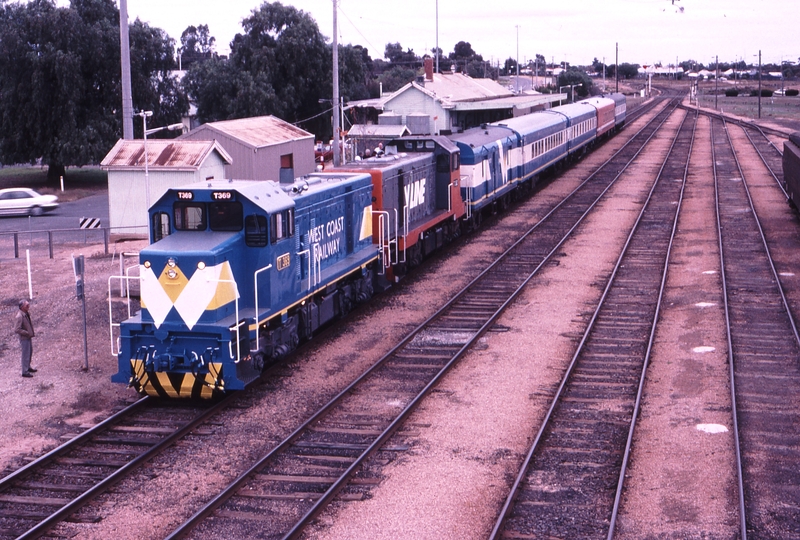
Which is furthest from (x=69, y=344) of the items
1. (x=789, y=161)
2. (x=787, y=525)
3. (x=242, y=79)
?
(x=242, y=79)

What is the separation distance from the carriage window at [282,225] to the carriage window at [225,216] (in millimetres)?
547

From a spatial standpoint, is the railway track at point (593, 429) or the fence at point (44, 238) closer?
the railway track at point (593, 429)

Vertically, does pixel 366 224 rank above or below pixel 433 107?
below

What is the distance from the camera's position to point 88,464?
464 inches

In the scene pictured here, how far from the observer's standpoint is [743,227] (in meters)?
31.4

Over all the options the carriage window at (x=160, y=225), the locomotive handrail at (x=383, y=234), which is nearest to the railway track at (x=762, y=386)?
the locomotive handrail at (x=383, y=234)

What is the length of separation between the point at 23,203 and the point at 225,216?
106 ft

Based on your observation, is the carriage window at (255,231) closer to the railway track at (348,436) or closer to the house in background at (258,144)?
the railway track at (348,436)

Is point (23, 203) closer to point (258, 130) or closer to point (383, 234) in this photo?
point (258, 130)

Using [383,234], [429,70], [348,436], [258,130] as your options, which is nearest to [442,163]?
[383,234]

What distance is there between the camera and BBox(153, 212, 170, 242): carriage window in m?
14.1

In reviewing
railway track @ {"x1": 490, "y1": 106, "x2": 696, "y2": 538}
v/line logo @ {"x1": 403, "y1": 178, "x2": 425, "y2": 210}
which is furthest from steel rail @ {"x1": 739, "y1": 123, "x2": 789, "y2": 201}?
railway track @ {"x1": 490, "y1": 106, "x2": 696, "y2": 538}

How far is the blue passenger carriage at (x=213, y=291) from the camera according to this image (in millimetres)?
13289

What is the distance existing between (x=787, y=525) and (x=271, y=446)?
6622 millimetres
